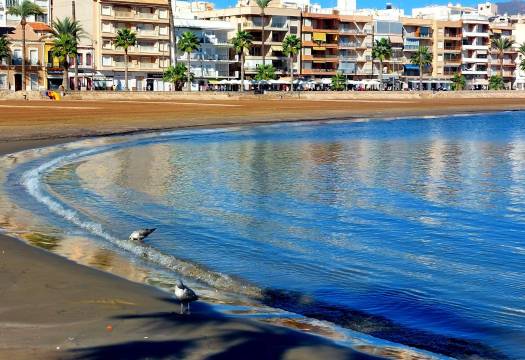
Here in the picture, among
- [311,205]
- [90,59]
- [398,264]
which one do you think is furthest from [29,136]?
[90,59]

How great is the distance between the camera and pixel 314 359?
687cm

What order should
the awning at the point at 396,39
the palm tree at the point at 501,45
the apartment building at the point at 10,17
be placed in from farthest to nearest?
the palm tree at the point at 501,45 < the awning at the point at 396,39 < the apartment building at the point at 10,17

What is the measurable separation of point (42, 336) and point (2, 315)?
0.84 metres

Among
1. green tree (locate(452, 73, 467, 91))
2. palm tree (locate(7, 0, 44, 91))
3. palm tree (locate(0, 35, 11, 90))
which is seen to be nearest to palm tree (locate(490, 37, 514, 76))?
green tree (locate(452, 73, 467, 91))

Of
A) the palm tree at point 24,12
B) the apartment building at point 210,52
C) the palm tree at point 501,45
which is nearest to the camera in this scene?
the palm tree at point 24,12

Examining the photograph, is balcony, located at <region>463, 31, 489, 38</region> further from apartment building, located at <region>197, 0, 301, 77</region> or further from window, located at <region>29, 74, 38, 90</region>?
window, located at <region>29, 74, 38, 90</region>

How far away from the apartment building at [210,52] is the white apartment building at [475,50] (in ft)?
160

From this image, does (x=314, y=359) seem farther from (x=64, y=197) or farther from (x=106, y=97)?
(x=106, y=97)

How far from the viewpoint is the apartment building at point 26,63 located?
100688 mm

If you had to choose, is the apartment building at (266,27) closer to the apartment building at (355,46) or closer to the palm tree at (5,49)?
the apartment building at (355,46)

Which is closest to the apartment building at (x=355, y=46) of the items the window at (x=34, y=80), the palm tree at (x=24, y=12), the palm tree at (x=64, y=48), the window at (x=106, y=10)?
the window at (x=106, y=10)

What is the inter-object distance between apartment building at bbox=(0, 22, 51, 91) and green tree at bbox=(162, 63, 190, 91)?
14.5 meters

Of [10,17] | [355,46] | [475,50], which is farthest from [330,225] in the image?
[475,50]

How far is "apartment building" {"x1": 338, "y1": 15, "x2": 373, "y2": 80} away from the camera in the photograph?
453 feet
